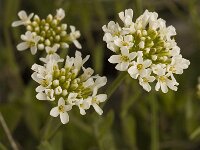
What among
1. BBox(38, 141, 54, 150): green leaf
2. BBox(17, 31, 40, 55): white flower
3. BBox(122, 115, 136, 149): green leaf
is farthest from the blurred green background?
BBox(17, 31, 40, 55): white flower

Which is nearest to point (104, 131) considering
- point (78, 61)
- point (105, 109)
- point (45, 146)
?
point (45, 146)

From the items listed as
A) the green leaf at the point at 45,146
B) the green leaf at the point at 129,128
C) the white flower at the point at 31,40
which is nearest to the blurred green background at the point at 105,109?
the green leaf at the point at 129,128

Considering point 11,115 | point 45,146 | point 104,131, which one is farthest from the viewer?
point 11,115

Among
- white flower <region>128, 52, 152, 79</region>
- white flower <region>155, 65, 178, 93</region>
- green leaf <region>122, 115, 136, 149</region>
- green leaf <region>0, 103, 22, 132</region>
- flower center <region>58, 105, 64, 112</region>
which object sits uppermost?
white flower <region>128, 52, 152, 79</region>

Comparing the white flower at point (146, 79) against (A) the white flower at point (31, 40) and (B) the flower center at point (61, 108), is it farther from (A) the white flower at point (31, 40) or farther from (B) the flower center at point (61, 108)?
(A) the white flower at point (31, 40)

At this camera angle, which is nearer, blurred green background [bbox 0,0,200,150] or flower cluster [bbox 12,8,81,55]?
flower cluster [bbox 12,8,81,55]

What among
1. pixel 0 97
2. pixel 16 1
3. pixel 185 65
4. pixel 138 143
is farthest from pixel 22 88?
pixel 185 65

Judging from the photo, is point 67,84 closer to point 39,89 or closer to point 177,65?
point 39,89

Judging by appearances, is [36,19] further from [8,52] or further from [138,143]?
[138,143]

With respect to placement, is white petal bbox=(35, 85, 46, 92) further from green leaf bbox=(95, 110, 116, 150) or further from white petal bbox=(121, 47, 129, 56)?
green leaf bbox=(95, 110, 116, 150)
